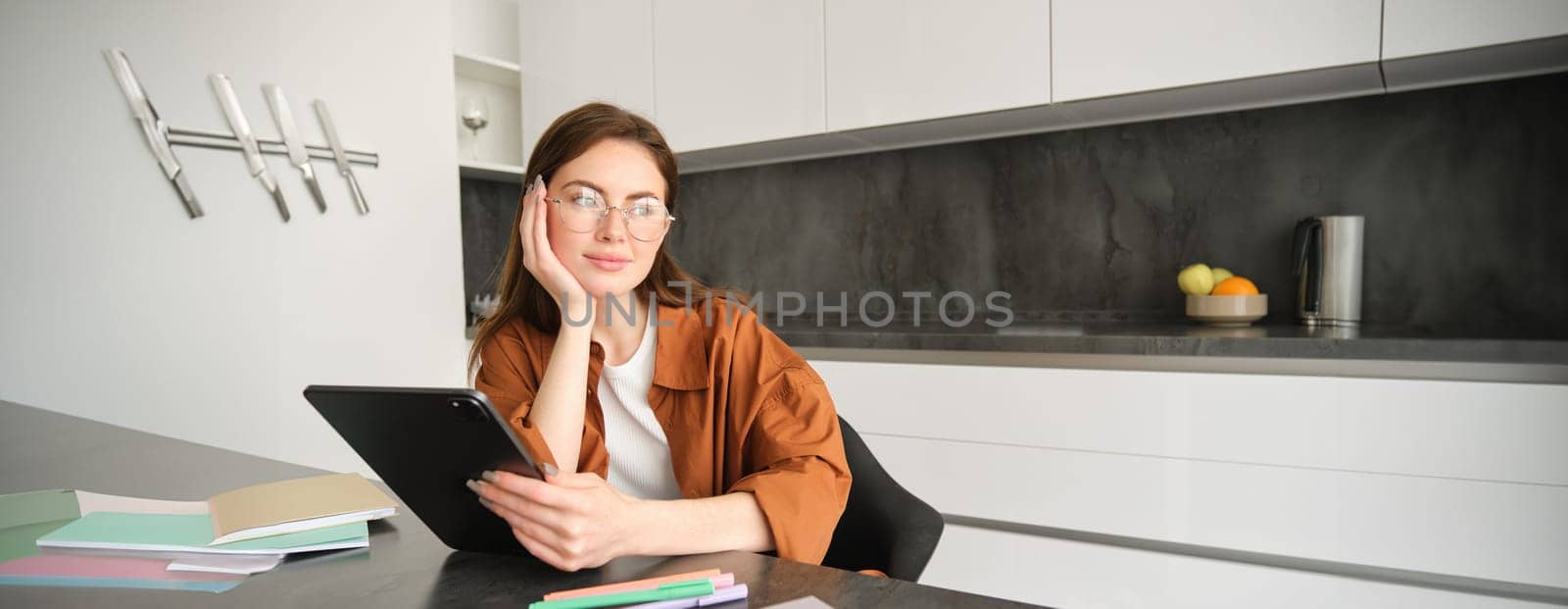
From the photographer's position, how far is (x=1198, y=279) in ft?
7.26

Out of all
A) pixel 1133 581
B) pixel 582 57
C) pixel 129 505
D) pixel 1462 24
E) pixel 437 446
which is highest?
pixel 582 57

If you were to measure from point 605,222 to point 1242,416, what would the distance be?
1.41 metres

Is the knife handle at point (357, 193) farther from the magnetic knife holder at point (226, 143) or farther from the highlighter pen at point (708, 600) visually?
the highlighter pen at point (708, 600)

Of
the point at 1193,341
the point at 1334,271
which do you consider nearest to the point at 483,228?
the point at 1193,341

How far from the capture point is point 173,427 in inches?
89.6

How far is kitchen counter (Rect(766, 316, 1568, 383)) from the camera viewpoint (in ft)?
5.26

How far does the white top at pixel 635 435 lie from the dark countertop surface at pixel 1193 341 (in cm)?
114

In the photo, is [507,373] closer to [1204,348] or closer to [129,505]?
[129,505]

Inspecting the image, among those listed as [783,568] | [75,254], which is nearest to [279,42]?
[75,254]

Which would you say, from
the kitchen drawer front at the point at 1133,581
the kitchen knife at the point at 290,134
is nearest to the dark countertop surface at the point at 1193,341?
the kitchen drawer front at the point at 1133,581

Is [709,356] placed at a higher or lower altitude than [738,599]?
higher

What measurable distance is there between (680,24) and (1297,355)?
2.03m

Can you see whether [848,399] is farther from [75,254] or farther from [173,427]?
[75,254]

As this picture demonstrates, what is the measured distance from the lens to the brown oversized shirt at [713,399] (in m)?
1.03
